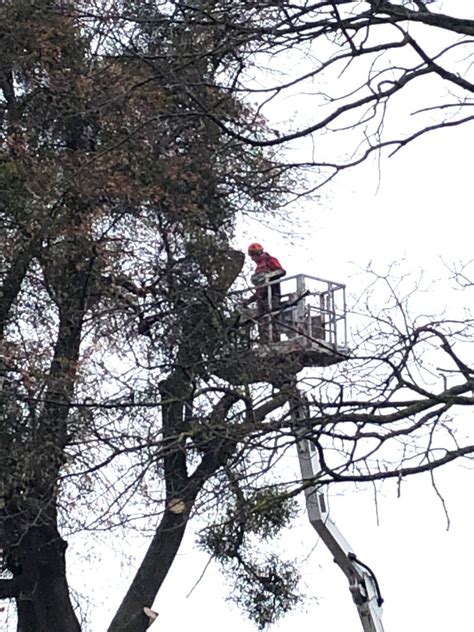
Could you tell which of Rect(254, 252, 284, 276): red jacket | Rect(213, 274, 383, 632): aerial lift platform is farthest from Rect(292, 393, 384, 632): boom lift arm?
Rect(254, 252, 284, 276): red jacket

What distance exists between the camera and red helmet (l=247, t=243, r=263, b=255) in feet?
44.4

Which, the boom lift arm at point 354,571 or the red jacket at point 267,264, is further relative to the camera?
the red jacket at point 267,264

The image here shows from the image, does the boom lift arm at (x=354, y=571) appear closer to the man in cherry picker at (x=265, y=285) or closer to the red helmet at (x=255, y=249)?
the man in cherry picker at (x=265, y=285)

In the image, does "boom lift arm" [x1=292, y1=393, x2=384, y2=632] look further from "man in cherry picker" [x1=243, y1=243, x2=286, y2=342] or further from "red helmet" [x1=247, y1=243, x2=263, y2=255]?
"red helmet" [x1=247, y1=243, x2=263, y2=255]

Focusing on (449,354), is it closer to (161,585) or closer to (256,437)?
(256,437)

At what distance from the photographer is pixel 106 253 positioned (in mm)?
12945

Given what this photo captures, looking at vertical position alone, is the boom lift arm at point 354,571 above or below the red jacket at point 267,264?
below

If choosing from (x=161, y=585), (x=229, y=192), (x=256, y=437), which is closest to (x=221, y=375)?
(x=229, y=192)

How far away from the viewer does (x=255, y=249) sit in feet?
44.6

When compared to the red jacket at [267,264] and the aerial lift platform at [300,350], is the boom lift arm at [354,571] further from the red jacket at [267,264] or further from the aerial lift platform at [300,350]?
the red jacket at [267,264]

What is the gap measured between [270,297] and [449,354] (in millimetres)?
6466

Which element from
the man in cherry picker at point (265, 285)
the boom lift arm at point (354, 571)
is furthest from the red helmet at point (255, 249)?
the boom lift arm at point (354, 571)

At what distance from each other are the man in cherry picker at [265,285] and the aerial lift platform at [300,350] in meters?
0.01

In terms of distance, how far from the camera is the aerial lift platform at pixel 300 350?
10.9 m
